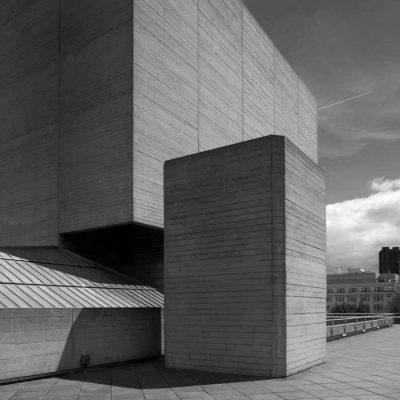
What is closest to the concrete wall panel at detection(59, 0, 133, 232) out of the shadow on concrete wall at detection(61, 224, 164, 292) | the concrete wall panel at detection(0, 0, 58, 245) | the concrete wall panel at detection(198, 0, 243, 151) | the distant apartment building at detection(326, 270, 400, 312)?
the concrete wall panel at detection(0, 0, 58, 245)

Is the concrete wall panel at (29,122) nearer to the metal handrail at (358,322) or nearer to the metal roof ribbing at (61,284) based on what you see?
the metal roof ribbing at (61,284)

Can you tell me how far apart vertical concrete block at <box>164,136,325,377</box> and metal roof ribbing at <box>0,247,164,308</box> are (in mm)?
3060

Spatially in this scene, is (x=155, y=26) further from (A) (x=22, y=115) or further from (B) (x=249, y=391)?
(B) (x=249, y=391)

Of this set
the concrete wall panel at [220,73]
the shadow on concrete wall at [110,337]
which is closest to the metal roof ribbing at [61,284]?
the shadow on concrete wall at [110,337]

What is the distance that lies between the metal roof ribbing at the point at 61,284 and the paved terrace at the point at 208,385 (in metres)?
2.39

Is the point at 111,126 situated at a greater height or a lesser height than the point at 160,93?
lesser

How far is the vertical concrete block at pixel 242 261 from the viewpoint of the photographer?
50.7ft

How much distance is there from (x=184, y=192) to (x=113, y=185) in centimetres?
512

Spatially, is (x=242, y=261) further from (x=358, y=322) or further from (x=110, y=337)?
(x=358, y=322)

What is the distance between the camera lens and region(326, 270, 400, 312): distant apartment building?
5965 inches

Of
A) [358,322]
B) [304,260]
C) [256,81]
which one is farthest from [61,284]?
[358,322]

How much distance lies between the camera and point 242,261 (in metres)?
16.0

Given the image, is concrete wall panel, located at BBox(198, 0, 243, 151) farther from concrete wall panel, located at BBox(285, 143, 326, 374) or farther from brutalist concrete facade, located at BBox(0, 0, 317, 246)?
concrete wall panel, located at BBox(285, 143, 326, 374)

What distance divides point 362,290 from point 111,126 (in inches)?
5704
